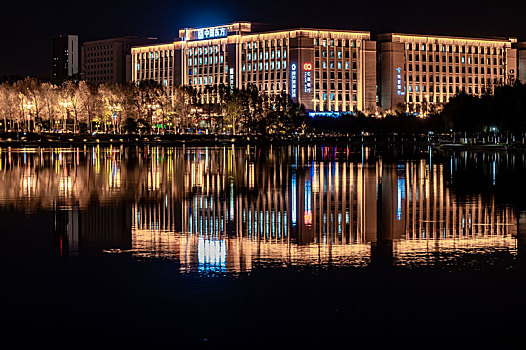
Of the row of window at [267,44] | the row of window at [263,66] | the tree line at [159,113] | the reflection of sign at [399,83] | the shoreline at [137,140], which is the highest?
the row of window at [267,44]

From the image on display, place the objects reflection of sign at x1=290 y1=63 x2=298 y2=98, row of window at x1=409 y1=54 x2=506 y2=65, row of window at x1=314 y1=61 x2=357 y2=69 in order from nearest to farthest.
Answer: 1. reflection of sign at x1=290 y1=63 x2=298 y2=98
2. row of window at x1=314 y1=61 x2=357 y2=69
3. row of window at x1=409 y1=54 x2=506 y2=65

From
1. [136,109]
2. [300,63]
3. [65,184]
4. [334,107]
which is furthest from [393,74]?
[65,184]

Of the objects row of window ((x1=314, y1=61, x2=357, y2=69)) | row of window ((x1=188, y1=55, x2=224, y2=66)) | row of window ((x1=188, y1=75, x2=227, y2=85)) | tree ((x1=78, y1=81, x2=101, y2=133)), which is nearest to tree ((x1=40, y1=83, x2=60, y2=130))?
tree ((x1=78, y1=81, x2=101, y2=133))

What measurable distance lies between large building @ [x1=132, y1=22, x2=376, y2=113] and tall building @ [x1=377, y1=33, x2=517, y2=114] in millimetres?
3854

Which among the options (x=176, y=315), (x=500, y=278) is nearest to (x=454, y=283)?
(x=500, y=278)

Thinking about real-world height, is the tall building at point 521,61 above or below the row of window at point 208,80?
above

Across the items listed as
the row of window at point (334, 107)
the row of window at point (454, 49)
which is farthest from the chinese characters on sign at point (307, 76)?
the row of window at point (454, 49)

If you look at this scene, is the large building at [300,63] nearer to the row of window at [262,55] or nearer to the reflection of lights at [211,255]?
the row of window at [262,55]

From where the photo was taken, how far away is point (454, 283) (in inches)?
485

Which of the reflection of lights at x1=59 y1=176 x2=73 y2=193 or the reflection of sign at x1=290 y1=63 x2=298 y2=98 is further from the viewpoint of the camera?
the reflection of sign at x1=290 y1=63 x2=298 y2=98

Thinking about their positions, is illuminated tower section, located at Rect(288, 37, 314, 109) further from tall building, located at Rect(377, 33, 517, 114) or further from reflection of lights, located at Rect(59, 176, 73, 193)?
reflection of lights, located at Rect(59, 176, 73, 193)

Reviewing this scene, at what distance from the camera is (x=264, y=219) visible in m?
20.4

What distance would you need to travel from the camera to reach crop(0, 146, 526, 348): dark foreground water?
10.0 meters

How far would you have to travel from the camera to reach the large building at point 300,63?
175m
